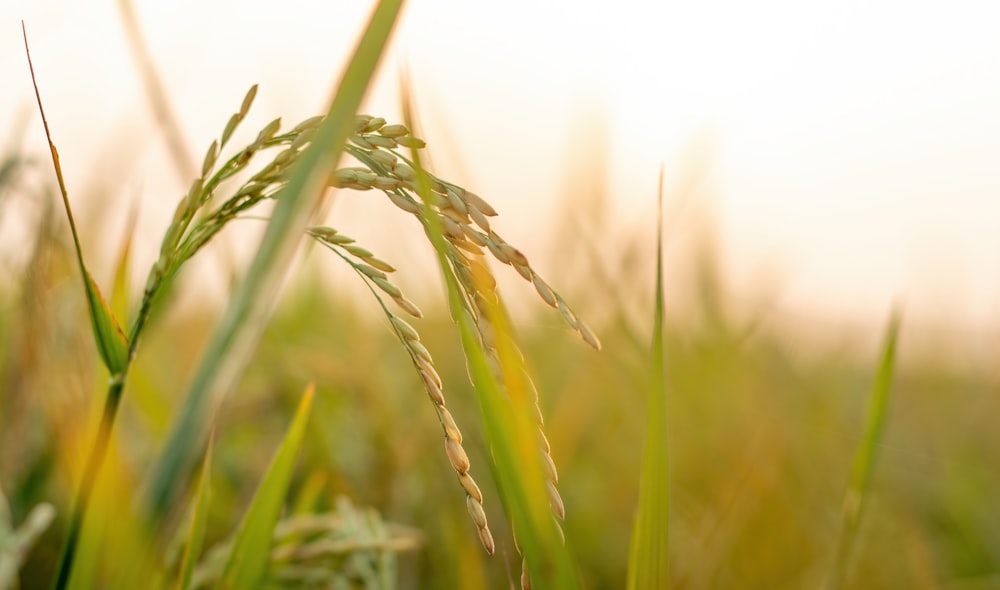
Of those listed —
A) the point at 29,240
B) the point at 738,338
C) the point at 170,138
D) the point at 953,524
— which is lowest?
the point at 953,524

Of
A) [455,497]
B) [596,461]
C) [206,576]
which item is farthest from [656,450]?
[596,461]

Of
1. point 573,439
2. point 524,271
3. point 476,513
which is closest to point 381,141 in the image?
point 524,271

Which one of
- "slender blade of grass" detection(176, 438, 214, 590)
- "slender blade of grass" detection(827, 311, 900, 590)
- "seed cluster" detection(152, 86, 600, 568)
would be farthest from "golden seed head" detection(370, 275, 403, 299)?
"slender blade of grass" detection(827, 311, 900, 590)

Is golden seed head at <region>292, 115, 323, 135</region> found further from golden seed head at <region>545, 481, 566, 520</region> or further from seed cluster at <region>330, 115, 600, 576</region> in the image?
golden seed head at <region>545, 481, 566, 520</region>

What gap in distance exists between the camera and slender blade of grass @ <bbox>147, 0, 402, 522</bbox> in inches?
12.4

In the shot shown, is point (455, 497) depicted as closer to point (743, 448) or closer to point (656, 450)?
point (743, 448)

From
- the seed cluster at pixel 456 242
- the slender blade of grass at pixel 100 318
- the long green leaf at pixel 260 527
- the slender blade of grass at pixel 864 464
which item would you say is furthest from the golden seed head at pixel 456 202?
the slender blade of grass at pixel 864 464

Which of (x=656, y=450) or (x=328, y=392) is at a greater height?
(x=656, y=450)

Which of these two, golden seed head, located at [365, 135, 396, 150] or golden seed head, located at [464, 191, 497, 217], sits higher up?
golden seed head, located at [365, 135, 396, 150]

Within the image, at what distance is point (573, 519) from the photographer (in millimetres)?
1505

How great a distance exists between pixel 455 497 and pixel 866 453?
0.82 m

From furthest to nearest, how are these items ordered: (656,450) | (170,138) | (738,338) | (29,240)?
(738,338)
(29,240)
(170,138)
(656,450)

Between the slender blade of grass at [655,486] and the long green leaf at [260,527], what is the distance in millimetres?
298

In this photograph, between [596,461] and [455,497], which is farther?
[596,461]
